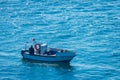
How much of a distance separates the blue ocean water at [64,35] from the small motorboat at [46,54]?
1.02 metres

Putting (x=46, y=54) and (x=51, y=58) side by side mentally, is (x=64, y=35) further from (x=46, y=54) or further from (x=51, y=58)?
(x=51, y=58)

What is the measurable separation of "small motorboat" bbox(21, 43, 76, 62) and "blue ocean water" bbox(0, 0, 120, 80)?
102 centimetres

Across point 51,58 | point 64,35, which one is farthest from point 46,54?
point 64,35

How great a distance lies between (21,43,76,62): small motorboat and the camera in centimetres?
7825

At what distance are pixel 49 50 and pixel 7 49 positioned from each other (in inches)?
357

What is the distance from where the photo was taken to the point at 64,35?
92.0 m

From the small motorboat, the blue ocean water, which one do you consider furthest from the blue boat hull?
the blue ocean water

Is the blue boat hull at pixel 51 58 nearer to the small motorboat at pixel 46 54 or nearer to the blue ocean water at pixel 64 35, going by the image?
the small motorboat at pixel 46 54

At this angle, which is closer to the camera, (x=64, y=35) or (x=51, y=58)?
(x=51, y=58)

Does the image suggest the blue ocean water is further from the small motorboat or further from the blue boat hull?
the small motorboat

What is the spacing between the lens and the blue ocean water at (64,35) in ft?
251

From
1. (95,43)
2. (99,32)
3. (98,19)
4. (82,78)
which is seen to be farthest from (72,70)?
(98,19)

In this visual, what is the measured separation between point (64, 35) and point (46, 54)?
1251 centimetres

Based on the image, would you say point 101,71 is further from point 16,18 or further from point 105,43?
point 16,18
